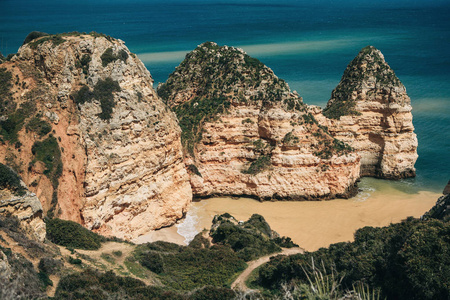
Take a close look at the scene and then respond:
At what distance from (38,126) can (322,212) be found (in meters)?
19.7

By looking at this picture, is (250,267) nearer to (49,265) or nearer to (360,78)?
(49,265)

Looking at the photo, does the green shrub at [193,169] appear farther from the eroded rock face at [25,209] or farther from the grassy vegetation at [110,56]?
the eroded rock face at [25,209]

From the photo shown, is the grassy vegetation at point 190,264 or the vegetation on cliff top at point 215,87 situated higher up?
the vegetation on cliff top at point 215,87

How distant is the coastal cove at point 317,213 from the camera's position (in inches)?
1144

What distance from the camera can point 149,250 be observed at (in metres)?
22.5

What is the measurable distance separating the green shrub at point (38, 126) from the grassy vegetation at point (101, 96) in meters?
2.12

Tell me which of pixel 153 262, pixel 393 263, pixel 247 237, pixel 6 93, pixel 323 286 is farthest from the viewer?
pixel 247 237

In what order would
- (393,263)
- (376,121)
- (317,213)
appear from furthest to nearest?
(376,121), (317,213), (393,263)

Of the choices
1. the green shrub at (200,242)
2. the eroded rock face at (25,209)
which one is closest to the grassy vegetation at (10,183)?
the eroded rock face at (25,209)

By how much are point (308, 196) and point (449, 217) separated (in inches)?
676

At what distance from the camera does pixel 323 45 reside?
109062mm

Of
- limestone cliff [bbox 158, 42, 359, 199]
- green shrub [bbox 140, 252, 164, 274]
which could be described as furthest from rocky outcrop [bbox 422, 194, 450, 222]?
limestone cliff [bbox 158, 42, 359, 199]

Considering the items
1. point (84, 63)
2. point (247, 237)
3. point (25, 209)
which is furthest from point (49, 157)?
point (247, 237)

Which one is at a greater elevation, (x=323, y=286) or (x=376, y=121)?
(x=376, y=121)
